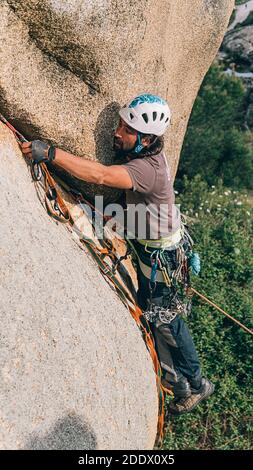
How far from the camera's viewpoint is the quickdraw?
5371 millimetres

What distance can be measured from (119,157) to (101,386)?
2.88 metres

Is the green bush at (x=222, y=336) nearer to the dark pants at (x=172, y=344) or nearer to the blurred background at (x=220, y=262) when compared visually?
the blurred background at (x=220, y=262)

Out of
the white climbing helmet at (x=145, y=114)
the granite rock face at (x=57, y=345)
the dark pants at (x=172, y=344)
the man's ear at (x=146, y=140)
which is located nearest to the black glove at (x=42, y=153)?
the granite rock face at (x=57, y=345)

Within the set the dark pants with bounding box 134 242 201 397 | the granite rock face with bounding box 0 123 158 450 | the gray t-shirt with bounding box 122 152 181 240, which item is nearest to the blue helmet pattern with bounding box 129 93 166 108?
the gray t-shirt with bounding box 122 152 181 240

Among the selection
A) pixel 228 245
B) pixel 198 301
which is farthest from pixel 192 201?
pixel 198 301

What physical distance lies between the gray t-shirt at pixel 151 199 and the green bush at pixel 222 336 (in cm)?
274

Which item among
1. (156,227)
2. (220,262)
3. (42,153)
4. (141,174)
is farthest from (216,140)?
(42,153)

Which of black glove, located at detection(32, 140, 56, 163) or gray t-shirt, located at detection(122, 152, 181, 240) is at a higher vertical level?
black glove, located at detection(32, 140, 56, 163)

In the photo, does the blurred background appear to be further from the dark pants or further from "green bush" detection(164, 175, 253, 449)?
the dark pants

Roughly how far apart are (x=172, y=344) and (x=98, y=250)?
1.62m

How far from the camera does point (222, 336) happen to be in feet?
27.0

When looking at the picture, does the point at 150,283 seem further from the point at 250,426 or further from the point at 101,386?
the point at 250,426

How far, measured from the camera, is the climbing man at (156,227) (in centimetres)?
517

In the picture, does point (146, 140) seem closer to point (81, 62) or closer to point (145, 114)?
point (145, 114)
